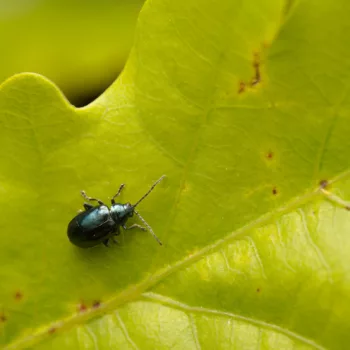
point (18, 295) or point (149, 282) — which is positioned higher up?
point (18, 295)

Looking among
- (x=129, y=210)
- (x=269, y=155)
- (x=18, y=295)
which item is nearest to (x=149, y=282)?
(x=129, y=210)

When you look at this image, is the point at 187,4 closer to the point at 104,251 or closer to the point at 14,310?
the point at 104,251

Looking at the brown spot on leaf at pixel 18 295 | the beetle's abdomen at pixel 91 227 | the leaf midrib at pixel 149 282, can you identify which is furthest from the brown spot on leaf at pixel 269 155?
the brown spot on leaf at pixel 18 295

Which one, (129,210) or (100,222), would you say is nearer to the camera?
(129,210)

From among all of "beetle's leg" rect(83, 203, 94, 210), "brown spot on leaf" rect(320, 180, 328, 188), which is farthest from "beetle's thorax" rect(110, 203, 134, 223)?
"brown spot on leaf" rect(320, 180, 328, 188)

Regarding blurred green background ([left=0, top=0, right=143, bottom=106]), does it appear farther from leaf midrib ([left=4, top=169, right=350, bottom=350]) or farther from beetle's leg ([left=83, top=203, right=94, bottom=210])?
leaf midrib ([left=4, top=169, right=350, bottom=350])

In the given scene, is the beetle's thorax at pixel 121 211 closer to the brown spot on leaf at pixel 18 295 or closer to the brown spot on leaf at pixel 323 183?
the brown spot on leaf at pixel 18 295

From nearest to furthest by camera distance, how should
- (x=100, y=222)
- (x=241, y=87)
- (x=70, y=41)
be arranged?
(x=241, y=87) < (x=100, y=222) < (x=70, y=41)

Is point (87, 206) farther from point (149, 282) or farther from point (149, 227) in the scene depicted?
point (149, 282)

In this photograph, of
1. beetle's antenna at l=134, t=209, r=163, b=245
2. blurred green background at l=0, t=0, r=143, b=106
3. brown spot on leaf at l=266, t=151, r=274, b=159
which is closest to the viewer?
brown spot on leaf at l=266, t=151, r=274, b=159
